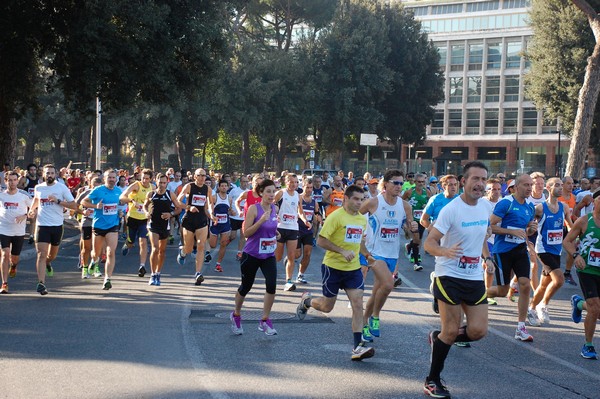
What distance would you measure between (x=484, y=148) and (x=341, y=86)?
34783mm

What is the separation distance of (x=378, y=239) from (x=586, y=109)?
19.7 meters

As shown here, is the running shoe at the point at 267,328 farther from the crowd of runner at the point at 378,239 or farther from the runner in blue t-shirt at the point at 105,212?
the runner in blue t-shirt at the point at 105,212

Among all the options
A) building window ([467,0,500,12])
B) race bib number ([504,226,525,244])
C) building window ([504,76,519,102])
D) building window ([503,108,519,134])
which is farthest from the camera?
building window ([467,0,500,12])

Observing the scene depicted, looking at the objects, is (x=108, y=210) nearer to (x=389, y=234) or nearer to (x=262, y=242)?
(x=262, y=242)

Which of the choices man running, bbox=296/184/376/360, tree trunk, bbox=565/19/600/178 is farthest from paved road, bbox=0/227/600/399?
tree trunk, bbox=565/19/600/178

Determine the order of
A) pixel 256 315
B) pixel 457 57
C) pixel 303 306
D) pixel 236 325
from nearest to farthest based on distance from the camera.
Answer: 1. pixel 303 306
2. pixel 236 325
3. pixel 256 315
4. pixel 457 57

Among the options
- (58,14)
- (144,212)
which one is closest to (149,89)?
(58,14)

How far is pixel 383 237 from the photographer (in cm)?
958

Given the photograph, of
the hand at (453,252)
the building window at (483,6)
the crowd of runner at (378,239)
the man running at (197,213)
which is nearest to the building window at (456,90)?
the building window at (483,6)

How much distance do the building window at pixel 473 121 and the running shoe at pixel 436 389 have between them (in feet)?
257

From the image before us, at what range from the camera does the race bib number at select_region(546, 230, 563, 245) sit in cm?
1015

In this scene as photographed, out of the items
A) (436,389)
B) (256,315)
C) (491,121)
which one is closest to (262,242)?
(256,315)

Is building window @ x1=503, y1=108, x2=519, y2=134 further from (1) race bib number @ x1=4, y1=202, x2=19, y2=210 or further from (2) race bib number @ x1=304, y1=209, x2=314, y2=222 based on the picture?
(1) race bib number @ x1=4, y1=202, x2=19, y2=210

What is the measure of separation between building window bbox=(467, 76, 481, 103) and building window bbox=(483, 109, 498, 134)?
188 centimetres
